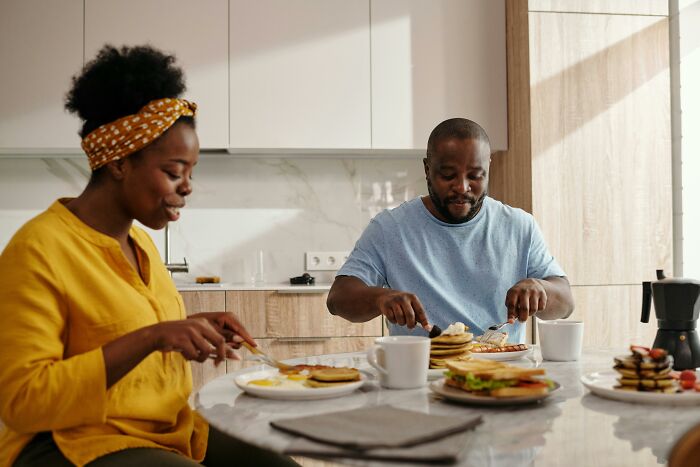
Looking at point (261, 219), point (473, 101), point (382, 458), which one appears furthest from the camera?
point (261, 219)

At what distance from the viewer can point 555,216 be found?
3514 millimetres

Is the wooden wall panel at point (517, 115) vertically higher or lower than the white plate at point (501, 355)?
higher

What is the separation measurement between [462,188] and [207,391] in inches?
37.7

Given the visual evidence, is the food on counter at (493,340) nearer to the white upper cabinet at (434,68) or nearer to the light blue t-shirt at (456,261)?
the light blue t-shirt at (456,261)

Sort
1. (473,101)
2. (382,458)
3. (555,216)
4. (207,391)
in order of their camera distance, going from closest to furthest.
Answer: (382,458) < (207,391) < (555,216) < (473,101)

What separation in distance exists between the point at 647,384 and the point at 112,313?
0.91 m

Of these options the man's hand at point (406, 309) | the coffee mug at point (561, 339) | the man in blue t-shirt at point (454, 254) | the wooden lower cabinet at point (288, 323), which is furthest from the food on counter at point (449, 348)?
the wooden lower cabinet at point (288, 323)

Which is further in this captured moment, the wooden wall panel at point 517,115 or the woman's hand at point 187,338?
the wooden wall panel at point 517,115

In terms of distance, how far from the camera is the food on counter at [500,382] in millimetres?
1111

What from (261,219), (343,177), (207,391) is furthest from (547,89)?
(207,391)

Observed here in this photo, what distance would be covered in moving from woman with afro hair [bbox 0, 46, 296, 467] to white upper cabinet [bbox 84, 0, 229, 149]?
2.21 meters

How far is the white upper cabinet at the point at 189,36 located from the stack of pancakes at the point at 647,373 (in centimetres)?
277

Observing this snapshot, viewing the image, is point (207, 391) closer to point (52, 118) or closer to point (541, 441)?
point (541, 441)

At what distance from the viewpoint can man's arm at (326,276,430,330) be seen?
1.57 m
